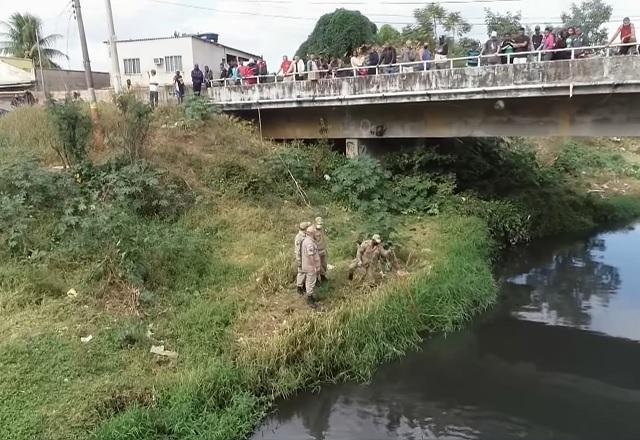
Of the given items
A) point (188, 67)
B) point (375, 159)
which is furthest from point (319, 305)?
point (188, 67)

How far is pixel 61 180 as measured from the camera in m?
13.6

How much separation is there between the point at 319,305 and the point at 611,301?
742 centimetres

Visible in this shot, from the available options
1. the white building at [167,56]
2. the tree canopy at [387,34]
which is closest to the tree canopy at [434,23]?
the tree canopy at [387,34]

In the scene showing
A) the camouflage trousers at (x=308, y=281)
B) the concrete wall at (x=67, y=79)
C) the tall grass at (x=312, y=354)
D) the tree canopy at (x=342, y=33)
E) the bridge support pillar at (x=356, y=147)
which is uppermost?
the tree canopy at (x=342, y=33)

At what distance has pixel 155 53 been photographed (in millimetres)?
29266

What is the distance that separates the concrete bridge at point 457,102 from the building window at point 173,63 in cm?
998

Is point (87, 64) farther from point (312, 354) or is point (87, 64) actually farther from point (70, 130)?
point (312, 354)

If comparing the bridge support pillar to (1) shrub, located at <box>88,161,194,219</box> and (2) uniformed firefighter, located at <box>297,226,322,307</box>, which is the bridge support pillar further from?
(2) uniformed firefighter, located at <box>297,226,322,307</box>

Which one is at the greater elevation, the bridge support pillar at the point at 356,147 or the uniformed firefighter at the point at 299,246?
the bridge support pillar at the point at 356,147

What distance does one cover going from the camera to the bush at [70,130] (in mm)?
14062

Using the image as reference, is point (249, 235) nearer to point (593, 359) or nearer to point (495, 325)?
point (495, 325)

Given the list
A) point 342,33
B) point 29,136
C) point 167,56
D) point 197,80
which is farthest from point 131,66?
point 342,33

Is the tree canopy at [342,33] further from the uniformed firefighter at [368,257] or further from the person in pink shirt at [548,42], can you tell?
the uniformed firefighter at [368,257]

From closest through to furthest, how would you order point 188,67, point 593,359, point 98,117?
point 593,359 → point 98,117 → point 188,67
